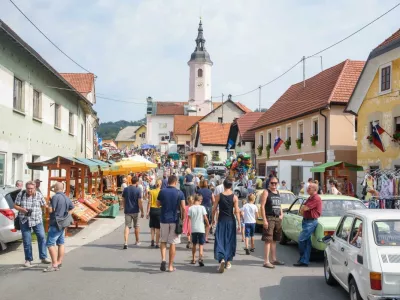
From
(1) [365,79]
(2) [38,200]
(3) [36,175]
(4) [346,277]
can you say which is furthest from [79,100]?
(4) [346,277]

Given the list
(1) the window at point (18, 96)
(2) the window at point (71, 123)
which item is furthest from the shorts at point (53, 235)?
(2) the window at point (71, 123)

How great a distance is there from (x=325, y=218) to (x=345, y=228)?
3023 mm

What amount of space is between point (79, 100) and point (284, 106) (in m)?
16.1

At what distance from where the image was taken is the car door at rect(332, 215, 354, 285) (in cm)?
696

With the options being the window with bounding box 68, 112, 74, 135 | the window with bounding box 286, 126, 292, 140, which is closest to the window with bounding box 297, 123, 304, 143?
the window with bounding box 286, 126, 292, 140

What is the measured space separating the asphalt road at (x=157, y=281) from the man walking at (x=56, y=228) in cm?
25

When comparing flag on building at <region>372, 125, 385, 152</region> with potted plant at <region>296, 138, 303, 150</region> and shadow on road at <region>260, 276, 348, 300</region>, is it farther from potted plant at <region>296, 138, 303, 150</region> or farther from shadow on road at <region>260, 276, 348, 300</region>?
shadow on road at <region>260, 276, 348, 300</region>

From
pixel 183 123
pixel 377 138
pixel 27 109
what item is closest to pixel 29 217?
pixel 27 109

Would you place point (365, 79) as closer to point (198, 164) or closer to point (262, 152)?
point (262, 152)

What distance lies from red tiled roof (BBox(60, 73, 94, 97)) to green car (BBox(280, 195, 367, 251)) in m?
27.8

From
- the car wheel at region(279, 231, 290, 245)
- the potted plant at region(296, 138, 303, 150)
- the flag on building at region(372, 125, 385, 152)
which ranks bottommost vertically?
the car wheel at region(279, 231, 290, 245)

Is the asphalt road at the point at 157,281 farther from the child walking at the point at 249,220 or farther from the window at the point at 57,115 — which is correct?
the window at the point at 57,115

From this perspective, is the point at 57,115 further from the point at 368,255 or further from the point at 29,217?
the point at 368,255

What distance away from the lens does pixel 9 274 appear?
29.4ft
